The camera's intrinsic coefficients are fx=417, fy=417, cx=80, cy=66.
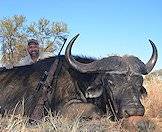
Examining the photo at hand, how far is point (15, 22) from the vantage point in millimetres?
23812

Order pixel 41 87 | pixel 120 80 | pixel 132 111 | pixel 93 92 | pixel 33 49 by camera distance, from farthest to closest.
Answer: pixel 33 49
pixel 41 87
pixel 93 92
pixel 120 80
pixel 132 111

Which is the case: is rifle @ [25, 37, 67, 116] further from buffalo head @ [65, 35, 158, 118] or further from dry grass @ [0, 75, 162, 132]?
dry grass @ [0, 75, 162, 132]

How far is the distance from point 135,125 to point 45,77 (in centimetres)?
219

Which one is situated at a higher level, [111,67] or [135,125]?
[111,67]

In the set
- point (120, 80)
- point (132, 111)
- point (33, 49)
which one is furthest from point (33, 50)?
point (132, 111)

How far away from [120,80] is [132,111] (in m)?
Result: 0.75

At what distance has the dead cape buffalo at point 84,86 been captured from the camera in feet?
20.9

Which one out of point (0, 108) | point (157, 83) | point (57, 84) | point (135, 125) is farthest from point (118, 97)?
point (157, 83)

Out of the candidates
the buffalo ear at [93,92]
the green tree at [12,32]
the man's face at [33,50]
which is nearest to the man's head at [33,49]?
the man's face at [33,50]

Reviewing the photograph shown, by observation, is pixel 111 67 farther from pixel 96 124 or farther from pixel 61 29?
pixel 61 29

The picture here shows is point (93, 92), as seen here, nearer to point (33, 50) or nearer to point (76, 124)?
point (76, 124)

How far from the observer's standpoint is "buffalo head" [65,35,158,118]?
6055mm

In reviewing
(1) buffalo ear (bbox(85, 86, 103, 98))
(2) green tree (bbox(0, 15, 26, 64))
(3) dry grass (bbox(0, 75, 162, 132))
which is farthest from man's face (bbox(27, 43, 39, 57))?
(2) green tree (bbox(0, 15, 26, 64))

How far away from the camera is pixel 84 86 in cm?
735
